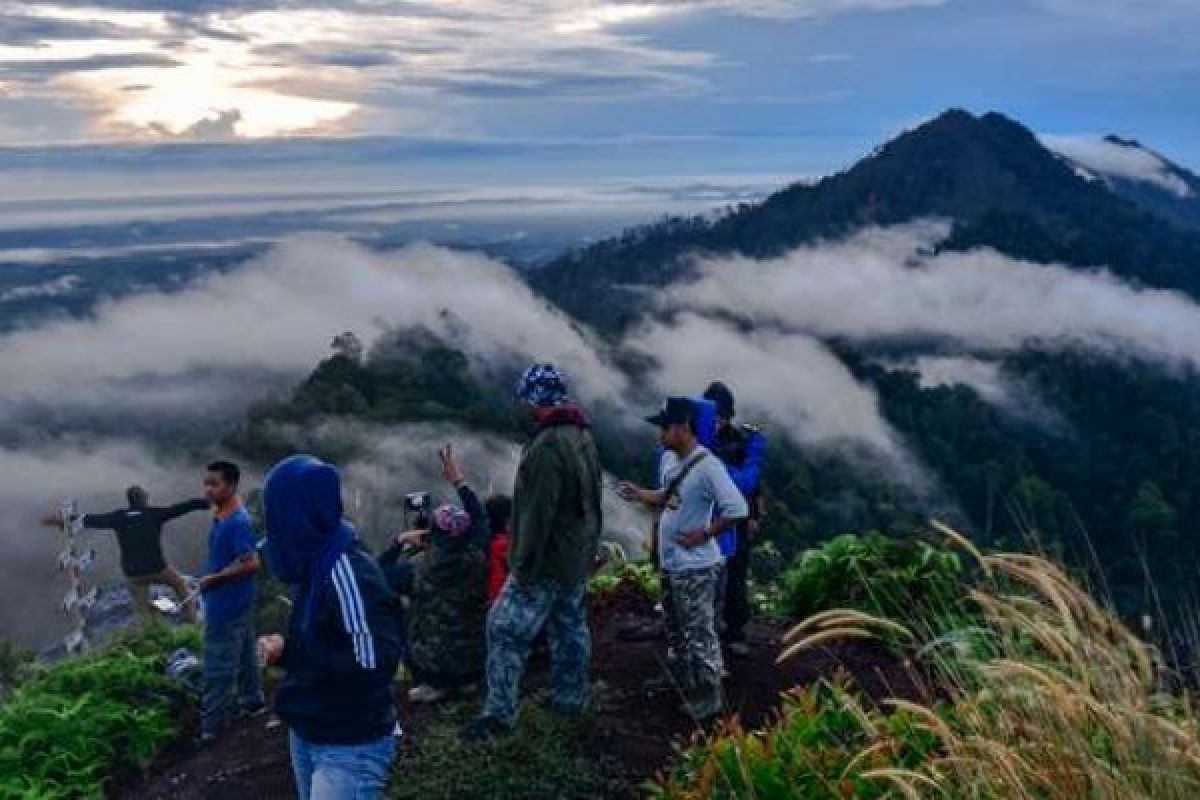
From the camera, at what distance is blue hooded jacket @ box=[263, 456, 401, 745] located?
449 centimetres

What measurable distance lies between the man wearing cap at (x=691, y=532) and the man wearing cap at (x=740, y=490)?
664 mm

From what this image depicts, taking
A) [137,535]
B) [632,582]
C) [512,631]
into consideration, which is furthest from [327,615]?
[137,535]

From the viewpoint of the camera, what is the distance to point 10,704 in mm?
8469

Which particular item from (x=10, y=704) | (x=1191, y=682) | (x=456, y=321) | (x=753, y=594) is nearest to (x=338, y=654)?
(x=1191, y=682)

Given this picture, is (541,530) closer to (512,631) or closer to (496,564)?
(512,631)

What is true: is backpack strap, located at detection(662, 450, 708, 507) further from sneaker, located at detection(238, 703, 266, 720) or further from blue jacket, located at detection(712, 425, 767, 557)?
sneaker, located at detection(238, 703, 266, 720)

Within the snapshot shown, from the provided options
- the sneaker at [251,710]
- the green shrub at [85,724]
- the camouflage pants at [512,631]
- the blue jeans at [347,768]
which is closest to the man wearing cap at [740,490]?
the camouflage pants at [512,631]

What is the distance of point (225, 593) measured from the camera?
8.19 metres

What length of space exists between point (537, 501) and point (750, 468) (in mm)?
1803

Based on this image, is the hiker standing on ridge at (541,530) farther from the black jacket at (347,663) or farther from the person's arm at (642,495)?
the black jacket at (347,663)

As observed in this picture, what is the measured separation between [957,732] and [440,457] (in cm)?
319

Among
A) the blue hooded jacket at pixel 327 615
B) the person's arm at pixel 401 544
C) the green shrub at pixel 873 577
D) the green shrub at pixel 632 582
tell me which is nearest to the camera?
the blue hooded jacket at pixel 327 615

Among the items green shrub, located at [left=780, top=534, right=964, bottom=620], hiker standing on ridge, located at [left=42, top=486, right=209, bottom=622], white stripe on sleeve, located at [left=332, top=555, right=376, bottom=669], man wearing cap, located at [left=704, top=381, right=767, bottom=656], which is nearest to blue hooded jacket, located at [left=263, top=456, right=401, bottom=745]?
white stripe on sleeve, located at [left=332, top=555, right=376, bottom=669]

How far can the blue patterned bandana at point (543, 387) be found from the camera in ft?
21.7
